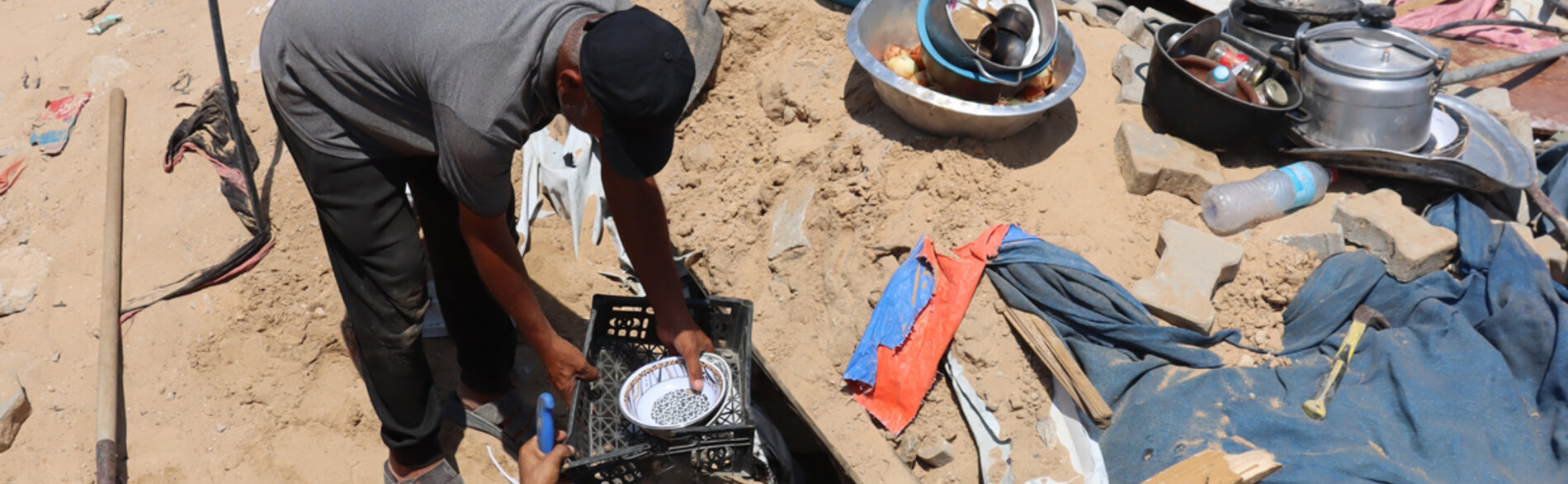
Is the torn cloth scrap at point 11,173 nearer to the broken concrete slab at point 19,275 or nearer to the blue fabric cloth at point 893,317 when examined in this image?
the broken concrete slab at point 19,275

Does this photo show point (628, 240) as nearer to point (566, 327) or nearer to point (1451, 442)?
point (566, 327)

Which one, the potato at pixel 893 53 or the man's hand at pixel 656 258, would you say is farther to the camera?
the potato at pixel 893 53

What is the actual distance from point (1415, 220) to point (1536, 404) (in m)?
0.65

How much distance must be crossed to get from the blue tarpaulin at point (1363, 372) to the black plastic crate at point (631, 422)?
89cm

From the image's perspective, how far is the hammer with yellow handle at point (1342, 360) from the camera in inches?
99.6

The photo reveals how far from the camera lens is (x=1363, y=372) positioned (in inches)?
104

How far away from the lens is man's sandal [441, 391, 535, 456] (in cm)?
317

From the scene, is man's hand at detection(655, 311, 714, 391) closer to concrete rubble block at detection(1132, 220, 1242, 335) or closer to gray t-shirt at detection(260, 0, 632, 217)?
gray t-shirt at detection(260, 0, 632, 217)

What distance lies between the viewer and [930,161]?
3.30 m

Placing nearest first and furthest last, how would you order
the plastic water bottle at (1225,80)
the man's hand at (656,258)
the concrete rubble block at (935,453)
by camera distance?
the man's hand at (656,258)
the concrete rubble block at (935,453)
the plastic water bottle at (1225,80)

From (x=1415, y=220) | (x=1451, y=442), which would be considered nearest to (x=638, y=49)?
(x=1451, y=442)

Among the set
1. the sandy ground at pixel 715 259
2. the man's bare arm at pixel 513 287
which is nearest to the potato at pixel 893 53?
the sandy ground at pixel 715 259

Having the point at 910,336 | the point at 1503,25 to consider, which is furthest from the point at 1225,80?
the point at 1503,25

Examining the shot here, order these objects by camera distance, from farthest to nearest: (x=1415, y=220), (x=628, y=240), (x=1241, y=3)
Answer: (x=1241, y=3) < (x=1415, y=220) < (x=628, y=240)
